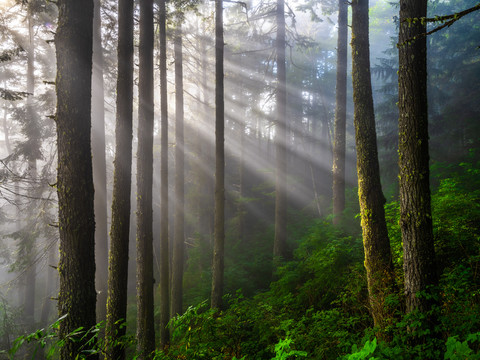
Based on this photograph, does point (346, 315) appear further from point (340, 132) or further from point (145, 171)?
point (340, 132)

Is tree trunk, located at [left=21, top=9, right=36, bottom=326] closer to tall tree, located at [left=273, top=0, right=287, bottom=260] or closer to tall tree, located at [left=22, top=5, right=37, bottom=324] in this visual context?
tall tree, located at [left=22, top=5, right=37, bottom=324]

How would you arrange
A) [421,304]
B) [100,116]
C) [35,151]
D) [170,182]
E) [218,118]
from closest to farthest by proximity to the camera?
[421,304] → [218,118] → [100,116] → [35,151] → [170,182]

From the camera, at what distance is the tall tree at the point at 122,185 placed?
6.03m

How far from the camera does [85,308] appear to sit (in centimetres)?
430

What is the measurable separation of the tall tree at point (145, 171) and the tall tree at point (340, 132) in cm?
691

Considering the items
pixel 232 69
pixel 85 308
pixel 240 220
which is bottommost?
pixel 240 220

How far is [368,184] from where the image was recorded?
5.88 m

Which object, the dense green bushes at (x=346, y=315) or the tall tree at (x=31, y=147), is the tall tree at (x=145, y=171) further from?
the tall tree at (x=31, y=147)

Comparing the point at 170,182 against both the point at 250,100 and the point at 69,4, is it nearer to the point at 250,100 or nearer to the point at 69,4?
the point at 250,100

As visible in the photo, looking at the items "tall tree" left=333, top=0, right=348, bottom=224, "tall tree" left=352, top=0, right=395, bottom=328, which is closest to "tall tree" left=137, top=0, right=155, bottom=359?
"tall tree" left=352, top=0, right=395, bottom=328

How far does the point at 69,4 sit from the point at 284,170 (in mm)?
10573

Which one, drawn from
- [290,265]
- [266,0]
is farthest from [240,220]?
[266,0]

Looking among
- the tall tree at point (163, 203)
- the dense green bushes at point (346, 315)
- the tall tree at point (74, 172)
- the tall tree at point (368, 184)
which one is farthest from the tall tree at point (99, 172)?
the tall tree at point (368, 184)

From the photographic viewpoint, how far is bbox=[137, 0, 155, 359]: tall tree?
25.6 feet
